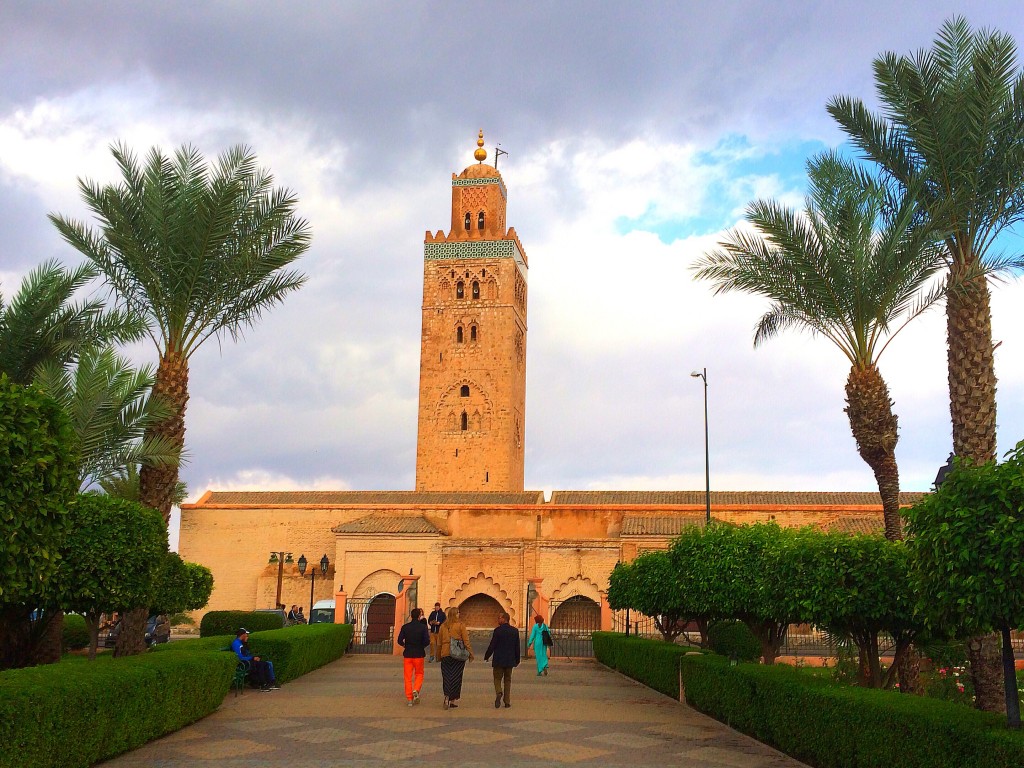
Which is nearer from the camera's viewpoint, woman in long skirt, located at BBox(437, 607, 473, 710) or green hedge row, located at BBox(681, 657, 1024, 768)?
green hedge row, located at BBox(681, 657, 1024, 768)

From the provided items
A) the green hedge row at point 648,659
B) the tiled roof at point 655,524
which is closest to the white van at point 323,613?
the tiled roof at point 655,524

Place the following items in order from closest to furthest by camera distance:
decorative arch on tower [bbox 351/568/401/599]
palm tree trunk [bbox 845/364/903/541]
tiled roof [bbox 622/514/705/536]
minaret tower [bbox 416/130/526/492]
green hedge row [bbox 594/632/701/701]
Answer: palm tree trunk [bbox 845/364/903/541] → green hedge row [bbox 594/632/701/701] → tiled roof [bbox 622/514/705/536] → decorative arch on tower [bbox 351/568/401/599] → minaret tower [bbox 416/130/526/492]

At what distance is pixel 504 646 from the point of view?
12.7 m

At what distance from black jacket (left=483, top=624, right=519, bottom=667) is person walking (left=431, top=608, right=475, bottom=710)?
1.22 ft

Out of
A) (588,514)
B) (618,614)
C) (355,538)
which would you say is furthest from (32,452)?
(588,514)

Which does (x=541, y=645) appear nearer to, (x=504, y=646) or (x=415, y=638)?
(x=504, y=646)

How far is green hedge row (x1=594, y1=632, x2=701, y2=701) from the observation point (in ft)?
48.9

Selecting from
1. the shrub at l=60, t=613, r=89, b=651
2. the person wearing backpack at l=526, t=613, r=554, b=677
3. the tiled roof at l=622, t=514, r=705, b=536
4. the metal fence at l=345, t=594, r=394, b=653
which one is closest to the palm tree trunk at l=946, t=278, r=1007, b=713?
the person wearing backpack at l=526, t=613, r=554, b=677

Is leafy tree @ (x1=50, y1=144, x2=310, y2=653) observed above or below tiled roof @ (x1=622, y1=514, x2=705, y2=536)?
above

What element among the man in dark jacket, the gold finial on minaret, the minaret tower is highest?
the gold finial on minaret

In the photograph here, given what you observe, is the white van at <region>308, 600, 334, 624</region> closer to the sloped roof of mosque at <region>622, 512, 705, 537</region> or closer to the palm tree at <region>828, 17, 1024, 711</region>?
the sloped roof of mosque at <region>622, 512, 705, 537</region>

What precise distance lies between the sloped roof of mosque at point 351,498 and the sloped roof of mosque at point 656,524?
5141 mm

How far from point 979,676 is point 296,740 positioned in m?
7.61

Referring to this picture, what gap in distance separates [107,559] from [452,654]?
4.36 metres
